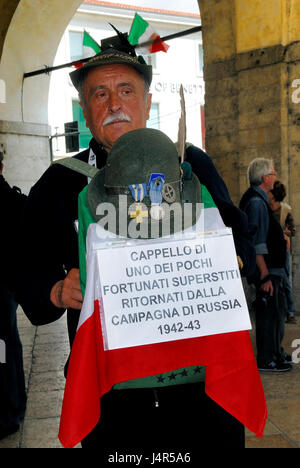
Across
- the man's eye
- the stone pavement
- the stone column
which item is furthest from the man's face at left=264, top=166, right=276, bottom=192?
the man's eye

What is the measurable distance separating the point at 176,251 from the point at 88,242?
230 millimetres

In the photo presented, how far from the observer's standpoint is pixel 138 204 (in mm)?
1360

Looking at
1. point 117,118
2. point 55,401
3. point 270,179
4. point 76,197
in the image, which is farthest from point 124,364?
point 270,179

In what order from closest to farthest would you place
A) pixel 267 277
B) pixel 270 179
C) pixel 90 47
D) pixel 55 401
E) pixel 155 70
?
pixel 90 47 → pixel 55 401 → pixel 267 277 → pixel 270 179 → pixel 155 70

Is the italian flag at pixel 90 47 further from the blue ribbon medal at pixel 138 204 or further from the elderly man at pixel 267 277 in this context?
the elderly man at pixel 267 277

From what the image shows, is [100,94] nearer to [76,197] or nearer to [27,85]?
[76,197]

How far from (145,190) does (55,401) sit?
308 cm

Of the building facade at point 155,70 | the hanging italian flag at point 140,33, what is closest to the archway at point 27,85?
the hanging italian flag at point 140,33

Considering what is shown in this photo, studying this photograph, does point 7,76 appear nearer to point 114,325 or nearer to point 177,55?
point 114,325

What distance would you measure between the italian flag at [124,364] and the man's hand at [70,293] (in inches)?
3.0

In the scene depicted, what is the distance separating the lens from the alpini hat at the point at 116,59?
1.62m

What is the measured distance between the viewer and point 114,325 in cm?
128

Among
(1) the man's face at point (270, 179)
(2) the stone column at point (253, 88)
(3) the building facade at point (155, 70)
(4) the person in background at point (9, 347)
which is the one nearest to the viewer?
(4) the person in background at point (9, 347)

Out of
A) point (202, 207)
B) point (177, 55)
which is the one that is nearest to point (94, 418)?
point (202, 207)
